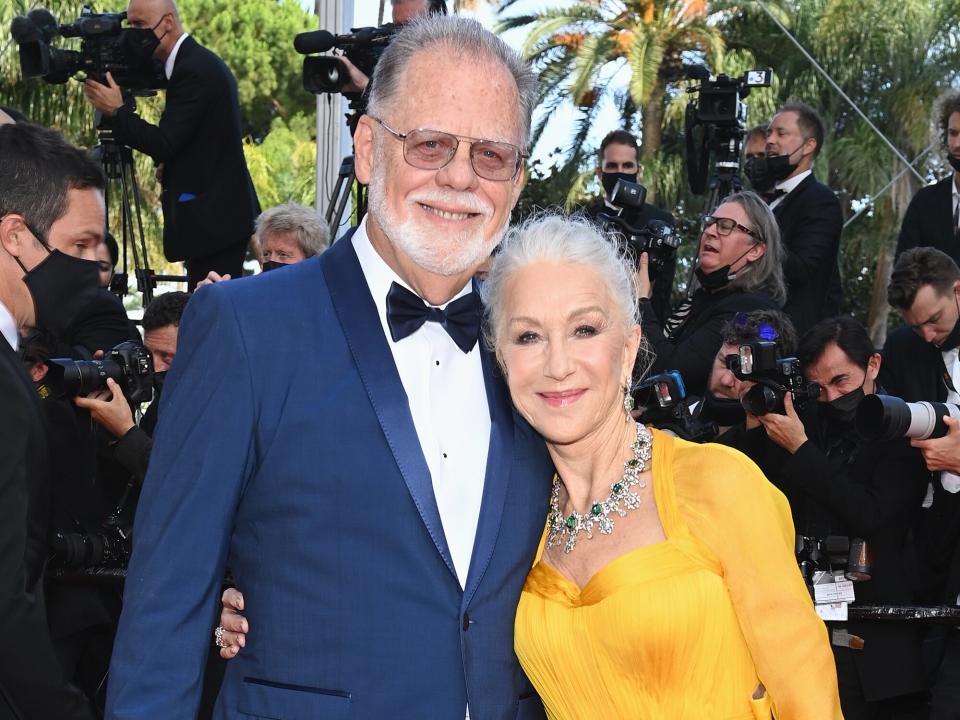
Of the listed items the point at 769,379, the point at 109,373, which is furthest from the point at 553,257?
the point at 109,373

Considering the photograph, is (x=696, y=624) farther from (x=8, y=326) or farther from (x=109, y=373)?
(x=109, y=373)

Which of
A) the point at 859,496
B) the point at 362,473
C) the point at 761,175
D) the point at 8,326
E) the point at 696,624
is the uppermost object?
the point at 761,175

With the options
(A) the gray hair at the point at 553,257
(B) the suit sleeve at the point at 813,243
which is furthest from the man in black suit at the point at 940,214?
(A) the gray hair at the point at 553,257

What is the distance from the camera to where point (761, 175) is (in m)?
6.11

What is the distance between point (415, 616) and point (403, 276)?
62 cm

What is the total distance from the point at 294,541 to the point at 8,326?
1015 mm

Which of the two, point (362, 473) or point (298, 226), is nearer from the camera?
point (362, 473)

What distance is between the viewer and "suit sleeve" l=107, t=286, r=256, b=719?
78.2 inches

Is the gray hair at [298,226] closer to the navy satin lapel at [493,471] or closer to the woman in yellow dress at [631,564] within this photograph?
the woman in yellow dress at [631,564]

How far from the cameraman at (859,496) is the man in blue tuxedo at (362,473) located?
7.07 ft

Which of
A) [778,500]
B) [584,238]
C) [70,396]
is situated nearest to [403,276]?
[584,238]

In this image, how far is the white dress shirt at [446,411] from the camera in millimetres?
2197

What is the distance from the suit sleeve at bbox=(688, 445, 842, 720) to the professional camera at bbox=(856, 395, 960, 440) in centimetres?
128

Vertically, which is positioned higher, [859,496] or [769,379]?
[769,379]
